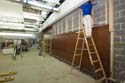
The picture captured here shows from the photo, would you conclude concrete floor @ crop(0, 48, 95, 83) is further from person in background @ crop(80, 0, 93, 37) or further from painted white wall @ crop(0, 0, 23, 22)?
painted white wall @ crop(0, 0, 23, 22)

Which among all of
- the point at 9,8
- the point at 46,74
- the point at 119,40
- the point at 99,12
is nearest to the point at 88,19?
the point at 99,12

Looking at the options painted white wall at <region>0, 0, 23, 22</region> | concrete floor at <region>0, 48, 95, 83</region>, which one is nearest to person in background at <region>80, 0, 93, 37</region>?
concrete floor at <region>0, 48, 95, 83</region>

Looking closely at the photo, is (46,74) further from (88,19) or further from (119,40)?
(119,40)

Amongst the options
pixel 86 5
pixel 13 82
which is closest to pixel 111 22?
pixel 86 5

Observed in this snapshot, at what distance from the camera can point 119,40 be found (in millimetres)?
2344

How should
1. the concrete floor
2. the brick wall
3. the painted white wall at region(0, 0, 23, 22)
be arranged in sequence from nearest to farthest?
the brick wall < the concrete floor < the painted white wall at region(0, 0, 23, 22)

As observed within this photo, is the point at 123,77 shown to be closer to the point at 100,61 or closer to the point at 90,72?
the point at 100,61

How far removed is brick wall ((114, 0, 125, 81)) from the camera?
7.45 feet

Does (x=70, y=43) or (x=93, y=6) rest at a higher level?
(x=93, y=6)

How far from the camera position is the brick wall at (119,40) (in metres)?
2.27

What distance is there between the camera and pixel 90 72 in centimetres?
327

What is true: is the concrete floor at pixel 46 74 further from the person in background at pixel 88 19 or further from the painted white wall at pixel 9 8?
the painted white wall at pixel 9 8

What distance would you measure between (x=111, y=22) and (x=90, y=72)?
5.25 feet

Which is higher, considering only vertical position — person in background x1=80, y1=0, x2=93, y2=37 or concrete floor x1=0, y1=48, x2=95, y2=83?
person in background x1=80, y1=0, x2=93, y2=37
